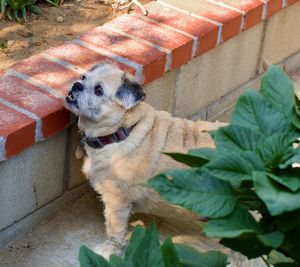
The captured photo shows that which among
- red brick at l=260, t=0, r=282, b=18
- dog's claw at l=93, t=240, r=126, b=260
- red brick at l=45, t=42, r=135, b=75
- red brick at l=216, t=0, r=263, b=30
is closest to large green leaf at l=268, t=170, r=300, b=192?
dog's claw at l=93, t=240, r=126, b=260

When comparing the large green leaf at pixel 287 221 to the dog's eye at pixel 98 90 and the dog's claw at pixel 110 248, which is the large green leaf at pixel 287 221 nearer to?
the dog's eye at pixel 98 90

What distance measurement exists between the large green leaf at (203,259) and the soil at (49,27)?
2.68 metres

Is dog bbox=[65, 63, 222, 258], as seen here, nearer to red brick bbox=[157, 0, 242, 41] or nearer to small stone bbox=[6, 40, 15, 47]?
red brick bbox=[157, 0, 242, 41]

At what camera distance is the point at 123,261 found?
108 cm

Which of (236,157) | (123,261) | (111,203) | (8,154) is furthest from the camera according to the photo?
(111,203)

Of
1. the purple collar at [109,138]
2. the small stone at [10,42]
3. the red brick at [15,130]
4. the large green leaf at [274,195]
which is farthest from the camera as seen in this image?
the small stone at [10,42]

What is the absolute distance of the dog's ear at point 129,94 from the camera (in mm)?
2736

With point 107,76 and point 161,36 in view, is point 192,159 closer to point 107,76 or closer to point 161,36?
Answer: point 107,76

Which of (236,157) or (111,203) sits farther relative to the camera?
(111,203)

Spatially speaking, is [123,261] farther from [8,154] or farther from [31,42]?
[31,42]

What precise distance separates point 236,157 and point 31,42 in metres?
3.15

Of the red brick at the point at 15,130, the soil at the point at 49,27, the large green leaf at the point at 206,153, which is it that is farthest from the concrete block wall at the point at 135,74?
the large green leaf at the point at 206,153

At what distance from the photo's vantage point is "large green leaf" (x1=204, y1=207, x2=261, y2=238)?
3.04 feet

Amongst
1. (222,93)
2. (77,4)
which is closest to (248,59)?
(222,93)
